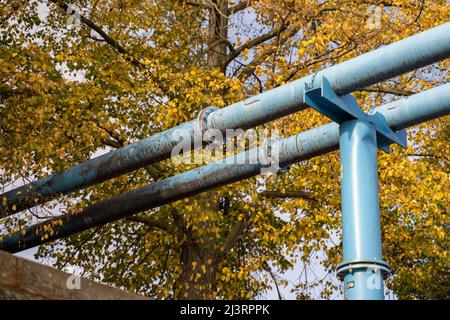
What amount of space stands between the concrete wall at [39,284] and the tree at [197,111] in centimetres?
970

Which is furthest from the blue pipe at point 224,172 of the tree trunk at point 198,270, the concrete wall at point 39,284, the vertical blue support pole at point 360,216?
the concrete wall at point 39,284

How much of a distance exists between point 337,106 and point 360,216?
4.53ft

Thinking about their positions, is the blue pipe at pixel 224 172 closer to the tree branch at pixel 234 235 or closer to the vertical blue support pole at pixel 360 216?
the vertical blue support pole at pixel 360 216

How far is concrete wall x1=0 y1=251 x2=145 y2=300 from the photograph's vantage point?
519cm

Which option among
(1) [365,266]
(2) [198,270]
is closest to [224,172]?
(1) [365,266]

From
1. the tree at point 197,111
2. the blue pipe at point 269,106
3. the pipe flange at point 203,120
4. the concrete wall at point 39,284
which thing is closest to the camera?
the concrete wall at point 39,284

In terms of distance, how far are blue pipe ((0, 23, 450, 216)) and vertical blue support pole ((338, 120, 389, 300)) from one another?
697 mm

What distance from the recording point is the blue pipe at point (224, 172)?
10430 millimetres

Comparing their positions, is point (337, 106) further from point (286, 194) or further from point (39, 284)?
point (286, 194)

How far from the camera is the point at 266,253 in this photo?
20109 millimetres

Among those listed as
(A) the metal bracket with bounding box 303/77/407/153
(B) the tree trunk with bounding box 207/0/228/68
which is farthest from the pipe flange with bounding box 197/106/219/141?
(B) the tree trunk with bounding box 207/0/228/68

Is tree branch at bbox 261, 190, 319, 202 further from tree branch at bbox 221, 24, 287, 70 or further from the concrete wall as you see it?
the concrete wall

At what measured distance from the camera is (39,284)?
17.6 ft
